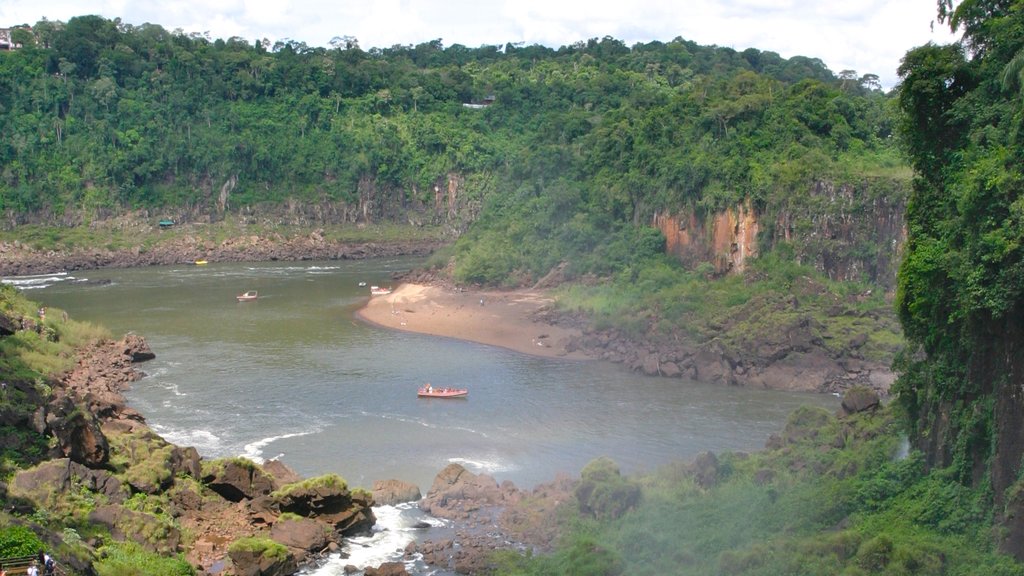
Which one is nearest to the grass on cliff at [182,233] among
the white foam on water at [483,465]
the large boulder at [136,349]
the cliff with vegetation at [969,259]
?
the large boulder at [136,349]

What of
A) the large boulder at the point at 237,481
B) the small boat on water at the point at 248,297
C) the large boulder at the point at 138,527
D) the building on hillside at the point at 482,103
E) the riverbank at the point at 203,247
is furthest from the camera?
the building on hillside at the point at 482,103

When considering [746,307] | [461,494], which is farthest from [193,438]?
[746,307]

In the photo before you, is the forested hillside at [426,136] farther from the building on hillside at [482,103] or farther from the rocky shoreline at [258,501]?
the rocky shoreline at [258,501]

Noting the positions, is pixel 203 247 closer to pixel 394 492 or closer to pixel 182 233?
pixel 182 233

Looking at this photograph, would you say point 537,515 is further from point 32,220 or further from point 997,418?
point 32,220


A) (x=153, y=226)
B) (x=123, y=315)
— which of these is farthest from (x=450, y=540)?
(x=153, y=226)
